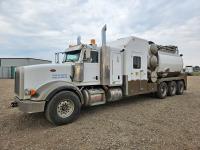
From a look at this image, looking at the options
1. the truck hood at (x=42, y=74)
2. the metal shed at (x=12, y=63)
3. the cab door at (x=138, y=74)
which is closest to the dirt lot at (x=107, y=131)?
the truck hood at (x=42, y=74)

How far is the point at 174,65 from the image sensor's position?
11.9 m

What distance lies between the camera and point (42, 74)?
583 cm

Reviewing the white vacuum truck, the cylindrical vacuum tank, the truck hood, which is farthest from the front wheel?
the truck hood

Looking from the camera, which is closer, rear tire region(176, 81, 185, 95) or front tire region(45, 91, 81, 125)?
front tire region(45, 91, 81, 125)

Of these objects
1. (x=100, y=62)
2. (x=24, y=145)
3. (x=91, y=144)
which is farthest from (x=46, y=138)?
(x=100, y=62)

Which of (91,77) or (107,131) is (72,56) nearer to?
(91,77)

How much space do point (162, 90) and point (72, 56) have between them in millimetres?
6375

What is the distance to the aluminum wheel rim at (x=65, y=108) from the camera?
5824 mm

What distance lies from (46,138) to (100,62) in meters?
3.81

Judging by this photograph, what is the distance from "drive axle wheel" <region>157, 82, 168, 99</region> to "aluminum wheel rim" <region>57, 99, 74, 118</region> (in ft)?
20.8

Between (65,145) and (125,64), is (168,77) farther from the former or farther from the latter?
(65,145)

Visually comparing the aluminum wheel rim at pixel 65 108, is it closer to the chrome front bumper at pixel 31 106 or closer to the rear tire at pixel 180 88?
the chrome front bumper at pixel 31 106

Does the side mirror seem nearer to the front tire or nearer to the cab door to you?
the front tire

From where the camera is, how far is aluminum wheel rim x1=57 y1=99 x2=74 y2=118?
5824mm
